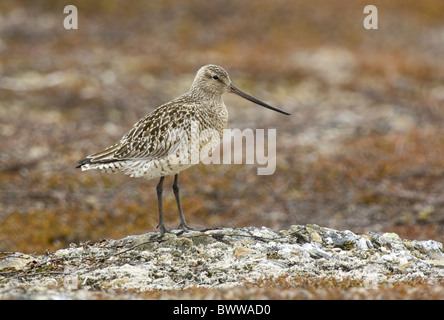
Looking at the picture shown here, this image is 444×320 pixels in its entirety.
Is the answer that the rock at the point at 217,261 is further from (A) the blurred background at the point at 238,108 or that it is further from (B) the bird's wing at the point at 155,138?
(A) the blurred background at the point at 238,108

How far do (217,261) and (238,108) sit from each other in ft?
47.6

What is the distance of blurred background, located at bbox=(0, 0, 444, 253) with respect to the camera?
14039mm

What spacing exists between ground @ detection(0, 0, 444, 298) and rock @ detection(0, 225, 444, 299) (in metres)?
4.85

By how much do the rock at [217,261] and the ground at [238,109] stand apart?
4.85 meters

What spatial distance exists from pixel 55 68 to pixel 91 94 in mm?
2871

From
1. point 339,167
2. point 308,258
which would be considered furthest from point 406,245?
point 339,167

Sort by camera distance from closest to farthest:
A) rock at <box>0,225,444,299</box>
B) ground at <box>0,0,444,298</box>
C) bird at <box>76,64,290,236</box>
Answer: rock at <box>0,225,444,299</box> < bird at <box>76,64,290,236</box> < ground at <box>0,0,444,298</box>

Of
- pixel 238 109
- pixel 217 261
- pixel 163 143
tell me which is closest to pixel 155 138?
pixel 163 143

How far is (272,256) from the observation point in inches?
292

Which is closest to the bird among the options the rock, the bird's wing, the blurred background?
the bird's wing

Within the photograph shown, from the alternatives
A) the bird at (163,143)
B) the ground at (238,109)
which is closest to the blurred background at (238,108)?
the ground at (238,109)

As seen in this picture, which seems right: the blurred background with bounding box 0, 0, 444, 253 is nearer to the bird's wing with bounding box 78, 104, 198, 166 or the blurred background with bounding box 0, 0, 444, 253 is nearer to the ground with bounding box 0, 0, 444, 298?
the ground with bounding box 0, 0, 444, 298

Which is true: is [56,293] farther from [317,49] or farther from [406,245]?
[317,49]

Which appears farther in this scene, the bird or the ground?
the ground
